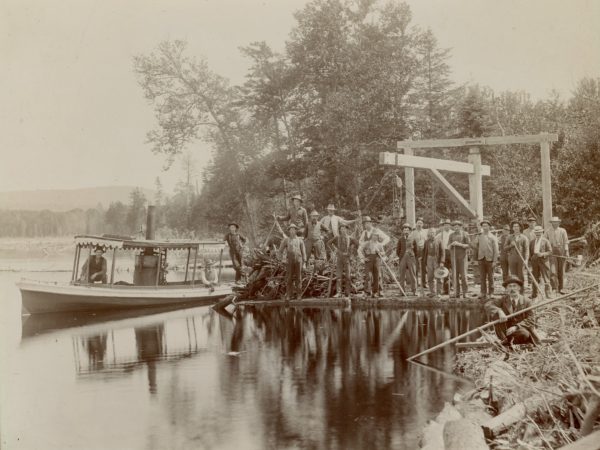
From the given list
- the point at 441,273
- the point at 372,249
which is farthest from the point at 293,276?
the point at 441,273

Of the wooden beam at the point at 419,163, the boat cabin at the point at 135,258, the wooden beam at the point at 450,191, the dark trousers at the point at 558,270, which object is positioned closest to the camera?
the wooden beam at the point at 419,163

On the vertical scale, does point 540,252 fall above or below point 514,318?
above

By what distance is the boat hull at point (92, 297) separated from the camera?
18781 millimetres

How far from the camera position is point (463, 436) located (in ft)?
21.2

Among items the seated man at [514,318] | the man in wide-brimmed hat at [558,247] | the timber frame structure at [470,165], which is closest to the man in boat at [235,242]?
the timber frame structure at [470,165]

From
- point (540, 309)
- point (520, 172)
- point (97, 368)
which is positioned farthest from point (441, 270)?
point (520, 172)

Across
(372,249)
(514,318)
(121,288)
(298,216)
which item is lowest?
(121,288)

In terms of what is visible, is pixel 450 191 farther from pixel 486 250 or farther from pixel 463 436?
pixel 463 436

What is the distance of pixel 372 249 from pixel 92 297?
27.9ft

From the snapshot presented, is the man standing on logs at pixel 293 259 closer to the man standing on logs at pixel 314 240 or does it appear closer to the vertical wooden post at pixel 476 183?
the man standing on logs at pixel 314 240

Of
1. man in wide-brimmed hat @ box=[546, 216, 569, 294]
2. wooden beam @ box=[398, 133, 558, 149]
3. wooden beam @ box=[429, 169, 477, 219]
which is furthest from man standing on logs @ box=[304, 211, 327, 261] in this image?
man in wide-brimmed hat @ box=[546, 216, 569, 294]

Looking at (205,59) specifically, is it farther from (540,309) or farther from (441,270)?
(540,309)

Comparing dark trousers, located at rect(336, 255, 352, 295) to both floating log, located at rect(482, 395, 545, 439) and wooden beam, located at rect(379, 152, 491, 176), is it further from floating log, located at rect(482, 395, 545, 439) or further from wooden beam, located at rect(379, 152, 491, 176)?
floating log, located at rect(482, 395, 545, 439)

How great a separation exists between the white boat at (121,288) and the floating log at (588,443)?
1551 centimetres
